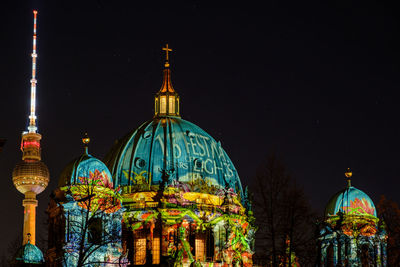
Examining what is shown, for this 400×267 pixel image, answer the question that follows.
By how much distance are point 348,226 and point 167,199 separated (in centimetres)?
2527

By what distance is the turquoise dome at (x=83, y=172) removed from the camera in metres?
122

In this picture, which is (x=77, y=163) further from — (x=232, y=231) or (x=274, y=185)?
(x=274, y=185)

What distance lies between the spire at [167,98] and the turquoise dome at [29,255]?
43.6 metres

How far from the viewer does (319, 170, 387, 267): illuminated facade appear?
13100cm

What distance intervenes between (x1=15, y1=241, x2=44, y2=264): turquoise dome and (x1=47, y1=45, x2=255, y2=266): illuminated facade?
4.41m

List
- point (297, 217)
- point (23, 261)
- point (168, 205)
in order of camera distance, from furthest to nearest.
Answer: point (168, 205) → point (23, 261) → point (297, 217)

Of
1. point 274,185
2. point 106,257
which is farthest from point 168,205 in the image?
point 274,185

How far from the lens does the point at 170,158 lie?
458 ft

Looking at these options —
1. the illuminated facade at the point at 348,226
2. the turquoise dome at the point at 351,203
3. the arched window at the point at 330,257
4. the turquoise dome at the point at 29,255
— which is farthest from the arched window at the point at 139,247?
the turquoise dome at the point at 351,203

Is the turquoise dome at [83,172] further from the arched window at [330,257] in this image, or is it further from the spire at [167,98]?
the arched window at [330,257]

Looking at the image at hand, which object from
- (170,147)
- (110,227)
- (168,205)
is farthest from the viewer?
(170,147)

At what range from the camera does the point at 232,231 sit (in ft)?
445

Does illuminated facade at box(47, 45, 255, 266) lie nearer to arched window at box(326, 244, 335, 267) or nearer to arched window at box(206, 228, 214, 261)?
arched window at box(206, 228, 214, 261)

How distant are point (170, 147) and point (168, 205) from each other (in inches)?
460
